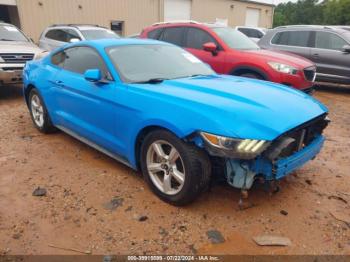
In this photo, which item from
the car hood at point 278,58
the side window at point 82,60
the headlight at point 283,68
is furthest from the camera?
the car hood at point 278,58

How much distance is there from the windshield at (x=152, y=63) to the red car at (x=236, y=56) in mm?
2363

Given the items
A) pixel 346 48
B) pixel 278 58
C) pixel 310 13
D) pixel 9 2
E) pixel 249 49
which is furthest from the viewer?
pixel 310 13

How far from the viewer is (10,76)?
703 centimetres

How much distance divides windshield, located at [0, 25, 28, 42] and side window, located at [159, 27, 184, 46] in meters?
3.92

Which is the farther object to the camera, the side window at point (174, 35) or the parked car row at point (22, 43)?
the side window at point (174, 35)

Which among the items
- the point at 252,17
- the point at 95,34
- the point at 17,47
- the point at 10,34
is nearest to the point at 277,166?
the point at 17,47

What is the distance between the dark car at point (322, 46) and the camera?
8352mm

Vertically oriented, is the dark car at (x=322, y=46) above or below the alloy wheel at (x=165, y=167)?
above

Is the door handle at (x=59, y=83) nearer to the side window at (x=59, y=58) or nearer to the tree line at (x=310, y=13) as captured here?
the side window at (x=59, y=58)

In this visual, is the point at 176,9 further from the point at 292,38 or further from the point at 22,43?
the point at 22,43

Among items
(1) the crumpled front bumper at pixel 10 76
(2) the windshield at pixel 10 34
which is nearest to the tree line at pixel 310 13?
(2) the windshield at pixel 10 34

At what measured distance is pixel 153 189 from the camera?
3.31m

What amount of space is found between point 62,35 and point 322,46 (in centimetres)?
777

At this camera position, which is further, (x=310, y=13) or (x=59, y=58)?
(x=310, y=13)
